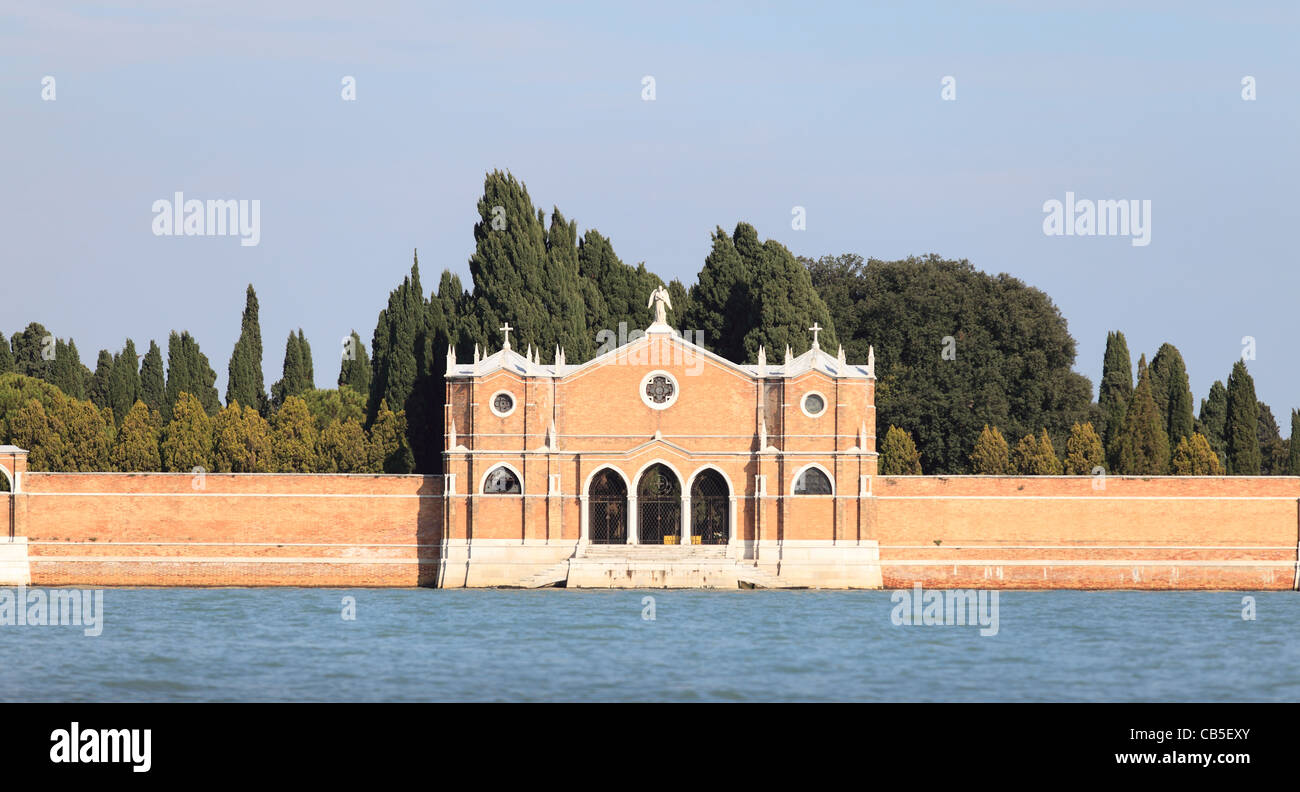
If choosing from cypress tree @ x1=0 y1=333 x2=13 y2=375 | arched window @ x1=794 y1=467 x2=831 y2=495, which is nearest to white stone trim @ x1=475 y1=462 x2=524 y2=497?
arched window @ x1=794 y1=467 x2=831 y2=495

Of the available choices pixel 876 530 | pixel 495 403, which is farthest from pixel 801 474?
pixel 495 403

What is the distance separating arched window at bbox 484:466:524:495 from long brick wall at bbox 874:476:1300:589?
27.1 feet

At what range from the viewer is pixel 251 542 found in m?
43.4

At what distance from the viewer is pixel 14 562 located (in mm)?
42719

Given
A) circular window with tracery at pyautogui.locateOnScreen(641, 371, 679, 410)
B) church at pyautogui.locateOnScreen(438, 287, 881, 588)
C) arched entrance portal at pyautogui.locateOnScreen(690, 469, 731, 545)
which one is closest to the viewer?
church at pyautogui.locateOnScreen(438, 287, 881, 588)

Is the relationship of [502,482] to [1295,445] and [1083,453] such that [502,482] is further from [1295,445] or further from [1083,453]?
[1295,445]

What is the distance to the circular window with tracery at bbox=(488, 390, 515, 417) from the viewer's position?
141 feet

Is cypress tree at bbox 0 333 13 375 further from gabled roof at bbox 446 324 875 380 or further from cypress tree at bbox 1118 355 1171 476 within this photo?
Answer: cypress tree at bbox 1118 355 1171 476

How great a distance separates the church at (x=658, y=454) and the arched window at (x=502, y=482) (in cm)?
4

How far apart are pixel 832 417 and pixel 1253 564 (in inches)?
396

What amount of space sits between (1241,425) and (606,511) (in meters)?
20.7

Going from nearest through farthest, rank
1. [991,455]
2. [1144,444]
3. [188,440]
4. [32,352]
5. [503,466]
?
[503,466] → [1144,444] → [991,455] → [188,440] → [32,352]
